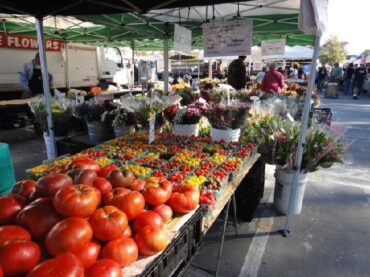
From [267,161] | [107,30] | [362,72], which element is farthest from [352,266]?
[362,72]

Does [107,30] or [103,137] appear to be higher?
[107,30]

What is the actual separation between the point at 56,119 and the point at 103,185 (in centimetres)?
319

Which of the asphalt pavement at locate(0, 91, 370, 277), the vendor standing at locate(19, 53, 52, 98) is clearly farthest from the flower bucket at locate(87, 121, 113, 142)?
the vendor standing at locate(19, 53, 52, 98)

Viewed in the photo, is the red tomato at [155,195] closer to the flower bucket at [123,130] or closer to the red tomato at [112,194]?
the red tomato at [112,194]

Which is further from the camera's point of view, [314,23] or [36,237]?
[314,23]

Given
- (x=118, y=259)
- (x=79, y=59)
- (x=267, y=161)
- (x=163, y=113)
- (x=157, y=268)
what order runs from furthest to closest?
(x=79, y=59)
(x=163, y=113)
(x=267, y=161)
(x=157, y=268)
(x=118, y=259)

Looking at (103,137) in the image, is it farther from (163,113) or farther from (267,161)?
(267,161)

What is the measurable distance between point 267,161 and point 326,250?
1140 mm

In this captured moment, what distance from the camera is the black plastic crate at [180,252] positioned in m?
1.31

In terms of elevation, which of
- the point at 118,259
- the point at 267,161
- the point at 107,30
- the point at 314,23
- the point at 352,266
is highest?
the point at 107,30

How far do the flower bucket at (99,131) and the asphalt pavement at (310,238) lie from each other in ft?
5.90

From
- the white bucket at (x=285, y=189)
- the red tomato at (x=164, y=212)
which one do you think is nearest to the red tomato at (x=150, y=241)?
the red tomato at (x=164, y=212)

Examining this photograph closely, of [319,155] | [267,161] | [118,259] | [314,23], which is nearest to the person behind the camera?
[118,259]

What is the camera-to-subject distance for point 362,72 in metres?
16.7
